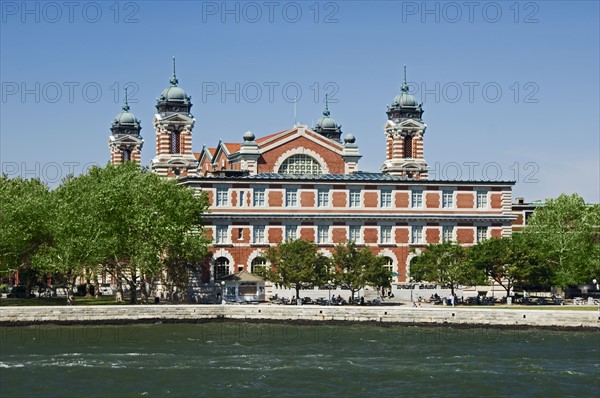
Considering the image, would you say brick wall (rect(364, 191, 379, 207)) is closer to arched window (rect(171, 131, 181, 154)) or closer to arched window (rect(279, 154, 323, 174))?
arched window (rect(279, 154, 323, 174))

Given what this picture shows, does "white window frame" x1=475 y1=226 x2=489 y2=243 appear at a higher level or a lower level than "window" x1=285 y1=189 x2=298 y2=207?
lower

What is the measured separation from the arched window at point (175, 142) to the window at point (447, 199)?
1437 inches

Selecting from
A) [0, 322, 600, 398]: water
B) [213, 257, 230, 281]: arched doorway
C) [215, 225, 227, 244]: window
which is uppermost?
[215, 225, 227, 244]: window

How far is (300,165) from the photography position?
110500 mm

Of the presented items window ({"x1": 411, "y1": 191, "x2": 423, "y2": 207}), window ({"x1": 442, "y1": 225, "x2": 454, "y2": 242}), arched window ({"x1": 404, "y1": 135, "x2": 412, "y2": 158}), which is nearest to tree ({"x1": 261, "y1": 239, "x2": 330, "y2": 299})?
window ({"x1": 411, "y1": 191, "x2": 423, "y2": 207})

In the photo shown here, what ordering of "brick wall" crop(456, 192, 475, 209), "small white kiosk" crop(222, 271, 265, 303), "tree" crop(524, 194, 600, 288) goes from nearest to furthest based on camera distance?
"small white kiosk" crop(222, 271, 265, 303) < "tree" crop(524, 194, 600, 288) < "brick wall" crop(456, 192, 475, 209)

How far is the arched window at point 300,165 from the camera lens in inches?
4316

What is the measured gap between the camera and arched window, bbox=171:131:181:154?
127m

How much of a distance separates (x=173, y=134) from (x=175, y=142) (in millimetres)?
966

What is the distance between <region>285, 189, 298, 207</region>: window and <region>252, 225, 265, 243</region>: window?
11.2ft

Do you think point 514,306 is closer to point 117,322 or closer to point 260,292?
point 260,292

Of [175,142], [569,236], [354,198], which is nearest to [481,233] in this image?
[569,236]

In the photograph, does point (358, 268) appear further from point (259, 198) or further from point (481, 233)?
point (481, 233)

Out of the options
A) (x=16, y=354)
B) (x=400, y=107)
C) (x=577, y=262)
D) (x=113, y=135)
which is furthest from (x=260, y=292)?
(x=113, y=135)
